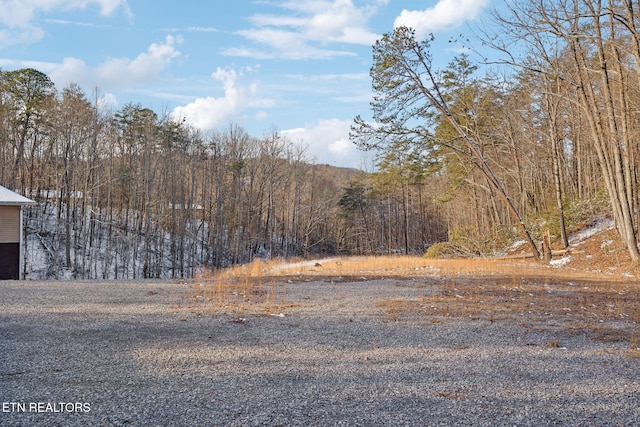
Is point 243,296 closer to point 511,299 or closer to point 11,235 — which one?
point 511,299

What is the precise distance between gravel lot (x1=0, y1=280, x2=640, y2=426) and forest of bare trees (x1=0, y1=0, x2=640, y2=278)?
30.2 feet

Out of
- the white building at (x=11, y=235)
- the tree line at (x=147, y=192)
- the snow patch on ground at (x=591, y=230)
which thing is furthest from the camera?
the tree line at (x=147, y=192)

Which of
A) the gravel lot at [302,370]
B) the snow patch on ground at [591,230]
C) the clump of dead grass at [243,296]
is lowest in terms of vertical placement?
the gravel lot at [302,370]

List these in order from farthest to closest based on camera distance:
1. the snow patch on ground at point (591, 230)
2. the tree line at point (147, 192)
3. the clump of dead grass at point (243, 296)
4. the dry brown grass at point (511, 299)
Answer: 1. the tree line at point (147, 192)
2. the snow patch on ground at point (591, 230)
3. the clump of dead grass at point (243, 296)
4. the dry brown grass at point (511, 299)

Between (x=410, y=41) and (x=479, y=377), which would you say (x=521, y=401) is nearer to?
(x=479, y=377)

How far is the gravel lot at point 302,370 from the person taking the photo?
3299 millimetres

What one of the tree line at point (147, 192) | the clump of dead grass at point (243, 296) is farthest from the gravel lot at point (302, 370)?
the tree line at point (147, 192)

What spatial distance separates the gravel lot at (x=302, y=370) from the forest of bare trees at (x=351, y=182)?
30.2 feet

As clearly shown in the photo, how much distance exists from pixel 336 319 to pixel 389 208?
1631 inches

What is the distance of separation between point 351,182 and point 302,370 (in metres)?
43.0

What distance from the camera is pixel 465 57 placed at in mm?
22406

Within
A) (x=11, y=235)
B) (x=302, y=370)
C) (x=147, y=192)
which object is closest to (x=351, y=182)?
(x=147, y=192)

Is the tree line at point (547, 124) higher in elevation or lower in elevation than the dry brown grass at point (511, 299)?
higher

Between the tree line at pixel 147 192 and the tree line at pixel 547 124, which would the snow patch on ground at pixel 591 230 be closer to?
the tree line at pixel 547 124
